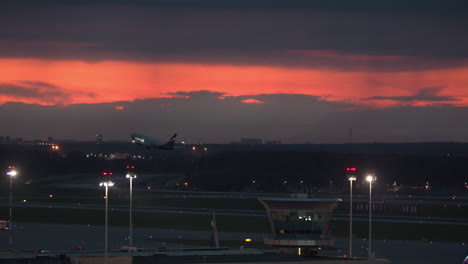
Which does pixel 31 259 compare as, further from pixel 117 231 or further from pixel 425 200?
pixel 425 200

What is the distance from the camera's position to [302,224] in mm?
67562

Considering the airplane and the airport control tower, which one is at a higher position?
the airplane

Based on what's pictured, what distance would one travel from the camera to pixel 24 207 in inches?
5714

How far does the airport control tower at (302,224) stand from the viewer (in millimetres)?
67250

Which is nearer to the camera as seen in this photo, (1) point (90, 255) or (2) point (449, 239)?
(1) point (90, 255)

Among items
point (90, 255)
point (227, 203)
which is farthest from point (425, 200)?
point (90, 255)

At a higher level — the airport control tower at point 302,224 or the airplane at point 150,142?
the airplane at point 150,142

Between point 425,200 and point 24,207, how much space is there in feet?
206

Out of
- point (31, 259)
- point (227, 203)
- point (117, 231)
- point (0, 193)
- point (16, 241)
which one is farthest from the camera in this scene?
point (0, 193)

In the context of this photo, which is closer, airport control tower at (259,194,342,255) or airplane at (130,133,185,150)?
airport control tower at (259,194,342,255)

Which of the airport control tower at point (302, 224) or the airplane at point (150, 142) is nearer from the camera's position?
the airport control tower at point (302, 224)

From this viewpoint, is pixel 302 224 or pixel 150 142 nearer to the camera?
pixel 302 224

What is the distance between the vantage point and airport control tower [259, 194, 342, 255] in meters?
67.2

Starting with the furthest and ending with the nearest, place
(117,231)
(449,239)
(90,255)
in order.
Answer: (117,231), (449,239), (90,255)
